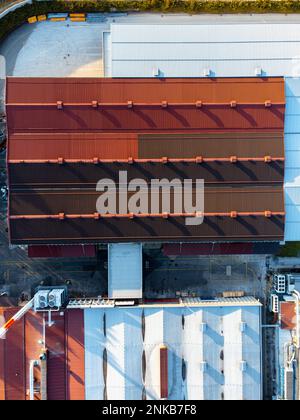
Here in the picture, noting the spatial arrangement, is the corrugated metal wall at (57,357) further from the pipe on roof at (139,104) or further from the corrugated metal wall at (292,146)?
the corrugated metal wall at (292,146)

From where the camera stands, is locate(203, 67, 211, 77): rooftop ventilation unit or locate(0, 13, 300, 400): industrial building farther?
locate(203, 67, 211, 77): rooftop ventilation unit

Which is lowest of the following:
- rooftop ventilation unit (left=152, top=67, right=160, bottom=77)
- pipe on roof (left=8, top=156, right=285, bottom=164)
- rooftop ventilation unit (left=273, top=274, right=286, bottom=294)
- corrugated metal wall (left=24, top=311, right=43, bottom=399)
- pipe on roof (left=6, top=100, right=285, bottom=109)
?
corrugated metal wall (left=24, top=311, right=43, bottom=399)

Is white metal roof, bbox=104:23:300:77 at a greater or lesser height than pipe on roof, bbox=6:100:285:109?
greater

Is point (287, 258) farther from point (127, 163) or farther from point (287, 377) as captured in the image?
point (127, 163)

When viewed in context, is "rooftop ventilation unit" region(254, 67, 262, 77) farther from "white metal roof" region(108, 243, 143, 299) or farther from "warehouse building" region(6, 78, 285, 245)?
"white metal roof" region(108, 243, 143, 299)

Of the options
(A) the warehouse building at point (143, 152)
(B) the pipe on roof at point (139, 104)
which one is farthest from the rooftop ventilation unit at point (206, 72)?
(B) the pipe on roof at point (139, 104)

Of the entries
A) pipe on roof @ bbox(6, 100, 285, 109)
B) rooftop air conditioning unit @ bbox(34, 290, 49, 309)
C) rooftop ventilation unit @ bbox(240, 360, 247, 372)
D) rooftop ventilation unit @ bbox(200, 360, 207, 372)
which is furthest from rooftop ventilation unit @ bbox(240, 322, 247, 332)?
pipe on roof @ bbox(6, 100, 285, 109)

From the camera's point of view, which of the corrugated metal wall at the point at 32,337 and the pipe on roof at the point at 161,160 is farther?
the corrugated metal wall at the point at 32,337

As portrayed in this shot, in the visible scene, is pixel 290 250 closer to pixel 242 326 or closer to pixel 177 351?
pixel 242 326
